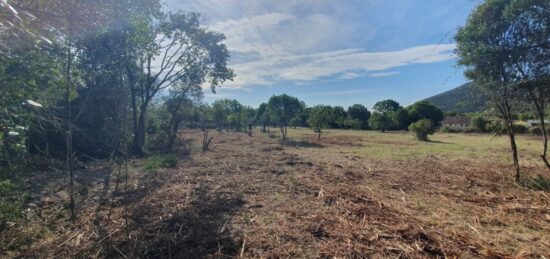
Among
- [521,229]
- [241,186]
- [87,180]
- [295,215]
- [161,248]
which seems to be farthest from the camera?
[87,180]

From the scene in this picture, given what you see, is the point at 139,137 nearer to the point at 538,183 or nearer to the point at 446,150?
the point at 538,183

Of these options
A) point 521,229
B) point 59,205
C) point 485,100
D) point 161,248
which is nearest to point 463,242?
point 521,229

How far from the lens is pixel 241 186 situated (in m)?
6.93

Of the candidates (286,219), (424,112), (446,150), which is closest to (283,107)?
(446,150)

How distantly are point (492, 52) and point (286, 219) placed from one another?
20.6 feet

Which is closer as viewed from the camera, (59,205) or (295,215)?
(295,215)

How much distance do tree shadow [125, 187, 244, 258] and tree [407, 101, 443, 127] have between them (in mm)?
59057

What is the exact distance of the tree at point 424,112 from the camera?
56688 millimetres

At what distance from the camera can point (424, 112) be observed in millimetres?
57844

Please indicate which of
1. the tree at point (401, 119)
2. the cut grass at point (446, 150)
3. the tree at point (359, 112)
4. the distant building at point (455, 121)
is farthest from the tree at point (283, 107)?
the distant building at point (455, 121)

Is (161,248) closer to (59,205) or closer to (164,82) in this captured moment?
(59,205)

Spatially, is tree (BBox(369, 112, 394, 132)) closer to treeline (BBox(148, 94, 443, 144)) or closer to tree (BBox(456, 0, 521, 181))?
treeline (BBox(148, 94, 443, 144))

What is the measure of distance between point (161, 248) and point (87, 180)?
5.74 meters

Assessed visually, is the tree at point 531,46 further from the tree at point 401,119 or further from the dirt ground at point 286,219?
the tree at point 401,119
